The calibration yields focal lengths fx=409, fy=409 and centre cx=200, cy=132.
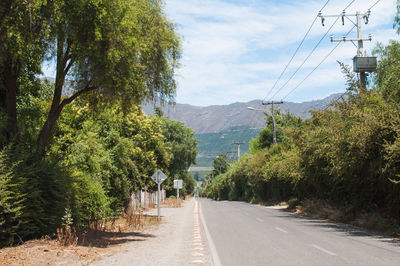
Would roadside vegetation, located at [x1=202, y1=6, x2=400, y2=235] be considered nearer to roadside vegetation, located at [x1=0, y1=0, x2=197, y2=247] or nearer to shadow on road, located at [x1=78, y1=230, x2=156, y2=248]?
roadside vegetation, located at [x1=0, y1=0, x2=197, y2=247]

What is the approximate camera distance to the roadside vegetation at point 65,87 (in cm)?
1156

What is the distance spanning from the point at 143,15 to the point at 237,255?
28.0ft

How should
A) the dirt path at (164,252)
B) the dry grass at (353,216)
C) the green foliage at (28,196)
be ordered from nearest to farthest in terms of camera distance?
the dirt path at (164,252), the green foliage at (28,196), the dry grass at (353,216)

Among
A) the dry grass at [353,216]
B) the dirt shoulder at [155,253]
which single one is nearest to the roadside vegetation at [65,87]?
the dirt shoulder at [155,253]

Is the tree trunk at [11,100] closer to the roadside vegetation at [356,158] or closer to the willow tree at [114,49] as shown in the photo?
the willow tree at [114,49]

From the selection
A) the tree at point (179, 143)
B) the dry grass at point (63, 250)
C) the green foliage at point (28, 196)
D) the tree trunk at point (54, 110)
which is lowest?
the dry grass at point (63, 250)

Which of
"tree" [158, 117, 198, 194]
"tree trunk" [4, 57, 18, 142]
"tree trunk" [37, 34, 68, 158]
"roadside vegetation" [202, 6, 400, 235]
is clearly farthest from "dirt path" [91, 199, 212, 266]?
"tree" [158, 117, 198, 194]

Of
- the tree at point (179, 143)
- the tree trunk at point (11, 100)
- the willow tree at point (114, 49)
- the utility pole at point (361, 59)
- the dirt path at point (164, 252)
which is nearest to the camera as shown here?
the dirt path at point (164, 252)

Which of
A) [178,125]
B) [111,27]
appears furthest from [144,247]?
[178,125]

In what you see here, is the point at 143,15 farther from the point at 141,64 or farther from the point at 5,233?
the point at 5,233

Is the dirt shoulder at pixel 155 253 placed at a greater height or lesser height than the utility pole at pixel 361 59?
lesser

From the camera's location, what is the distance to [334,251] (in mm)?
11133

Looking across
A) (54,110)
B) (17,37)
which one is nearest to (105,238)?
(54,110)

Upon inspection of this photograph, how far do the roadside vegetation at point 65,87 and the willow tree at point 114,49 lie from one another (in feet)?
0.10
